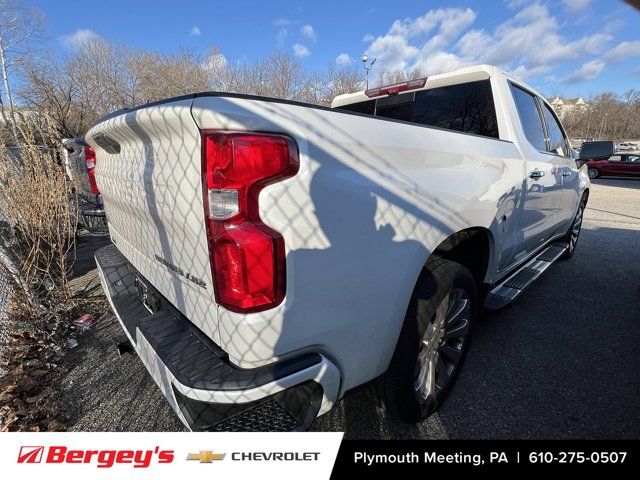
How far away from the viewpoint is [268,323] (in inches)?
46.5

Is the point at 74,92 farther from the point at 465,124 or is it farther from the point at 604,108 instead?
the point at 604,108

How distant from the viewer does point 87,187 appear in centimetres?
364

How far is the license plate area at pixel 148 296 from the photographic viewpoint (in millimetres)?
1822

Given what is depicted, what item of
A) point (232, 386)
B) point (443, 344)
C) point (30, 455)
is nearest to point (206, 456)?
point (232, 386)

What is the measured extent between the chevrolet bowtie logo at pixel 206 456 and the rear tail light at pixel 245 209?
0.66m

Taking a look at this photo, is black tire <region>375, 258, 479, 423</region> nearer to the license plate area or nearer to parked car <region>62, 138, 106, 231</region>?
the license plate area

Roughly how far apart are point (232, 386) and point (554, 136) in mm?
4240

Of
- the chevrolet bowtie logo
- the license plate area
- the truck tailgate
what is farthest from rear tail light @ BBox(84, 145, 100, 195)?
the chevrolet bowtie logo

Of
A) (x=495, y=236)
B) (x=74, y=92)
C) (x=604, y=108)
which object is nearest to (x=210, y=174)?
(x=495, y=236)

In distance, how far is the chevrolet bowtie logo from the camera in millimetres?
1339

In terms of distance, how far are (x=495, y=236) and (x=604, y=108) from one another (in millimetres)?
82771

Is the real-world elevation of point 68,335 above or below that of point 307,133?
below

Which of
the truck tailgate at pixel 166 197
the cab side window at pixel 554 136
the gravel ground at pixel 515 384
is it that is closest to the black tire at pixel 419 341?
the gravel ground at pixel 515 384

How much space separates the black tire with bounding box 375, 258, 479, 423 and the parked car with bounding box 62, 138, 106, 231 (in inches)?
108
